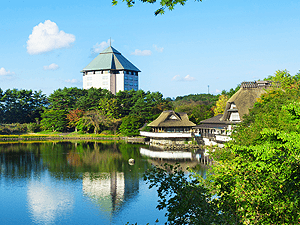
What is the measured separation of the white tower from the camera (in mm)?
86688

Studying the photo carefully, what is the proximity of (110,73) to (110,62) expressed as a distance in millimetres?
3496

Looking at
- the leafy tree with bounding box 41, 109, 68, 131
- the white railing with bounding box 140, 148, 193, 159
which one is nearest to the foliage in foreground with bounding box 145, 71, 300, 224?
the white railing with bounding box 140, 148, 193, 159

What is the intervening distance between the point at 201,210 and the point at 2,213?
13.9 m

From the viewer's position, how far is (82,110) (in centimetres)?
6519

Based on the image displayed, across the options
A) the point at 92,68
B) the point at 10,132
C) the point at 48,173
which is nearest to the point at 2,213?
the point at 48,173

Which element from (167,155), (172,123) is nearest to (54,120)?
(172,123)

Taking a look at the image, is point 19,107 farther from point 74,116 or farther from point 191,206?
point 191,206

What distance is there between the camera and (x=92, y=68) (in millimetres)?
88438

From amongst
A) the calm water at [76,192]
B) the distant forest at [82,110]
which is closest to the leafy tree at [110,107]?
the distant forest at [82,110]

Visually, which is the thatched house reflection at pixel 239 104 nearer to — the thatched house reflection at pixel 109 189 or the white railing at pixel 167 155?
the white railing at pixel 167 155

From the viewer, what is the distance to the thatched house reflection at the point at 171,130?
145 feet

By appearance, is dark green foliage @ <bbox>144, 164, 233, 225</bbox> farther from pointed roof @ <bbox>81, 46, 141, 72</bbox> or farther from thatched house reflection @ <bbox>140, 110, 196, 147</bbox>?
pointed roof @ <bbox>81, 46, 141, 72</bbox>

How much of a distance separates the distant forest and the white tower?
15807mm

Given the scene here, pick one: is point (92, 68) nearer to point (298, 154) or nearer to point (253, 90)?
point (253, 90)
